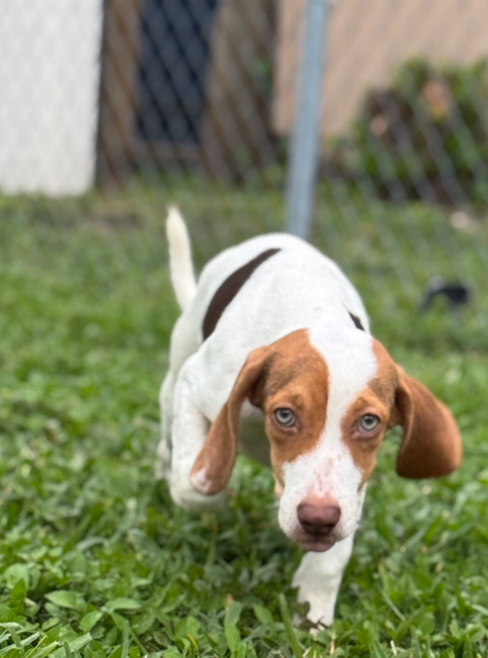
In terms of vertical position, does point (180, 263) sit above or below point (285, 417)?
below

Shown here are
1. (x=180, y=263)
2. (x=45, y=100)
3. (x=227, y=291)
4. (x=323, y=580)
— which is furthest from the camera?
(x=45, y=100)

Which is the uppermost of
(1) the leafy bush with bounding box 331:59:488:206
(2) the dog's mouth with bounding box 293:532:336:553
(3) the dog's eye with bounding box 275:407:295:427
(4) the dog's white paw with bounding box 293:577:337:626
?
(3) the dog's eye with bounding box 275:407:295:427

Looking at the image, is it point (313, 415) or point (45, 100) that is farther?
point (45, 100)

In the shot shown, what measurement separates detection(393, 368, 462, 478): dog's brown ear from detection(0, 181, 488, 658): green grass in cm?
A: 34

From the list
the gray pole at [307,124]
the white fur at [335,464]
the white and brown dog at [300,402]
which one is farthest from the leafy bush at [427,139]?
the white fur at [335,464]

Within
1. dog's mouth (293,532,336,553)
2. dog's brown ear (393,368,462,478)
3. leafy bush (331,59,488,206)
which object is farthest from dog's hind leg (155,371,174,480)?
leafy bush (331,59,488,206)

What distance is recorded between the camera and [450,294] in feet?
16.4

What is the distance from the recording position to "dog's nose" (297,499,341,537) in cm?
177

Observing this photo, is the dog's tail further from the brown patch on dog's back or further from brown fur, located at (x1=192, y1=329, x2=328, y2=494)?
brown fur, located at (x1=192, y1=329, x2=328, y2=494)

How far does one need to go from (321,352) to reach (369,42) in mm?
7060

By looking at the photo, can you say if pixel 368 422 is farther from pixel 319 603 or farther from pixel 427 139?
pixel 427 139

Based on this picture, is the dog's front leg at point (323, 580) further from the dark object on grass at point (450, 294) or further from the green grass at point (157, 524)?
the dark object on grass at point (450, 294)

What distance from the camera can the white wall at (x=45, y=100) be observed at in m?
6.29

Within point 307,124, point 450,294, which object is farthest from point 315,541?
point 450,294
